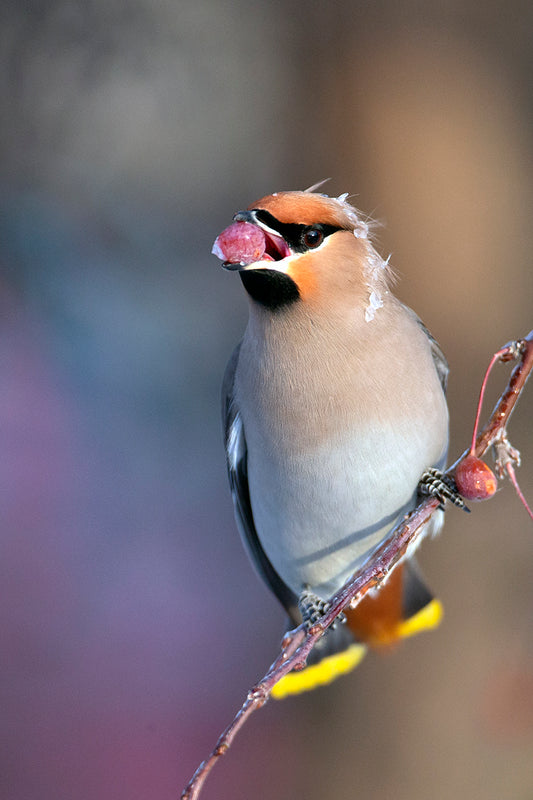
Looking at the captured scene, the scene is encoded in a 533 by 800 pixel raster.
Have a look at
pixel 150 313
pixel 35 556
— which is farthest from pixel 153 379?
pixel 35 556

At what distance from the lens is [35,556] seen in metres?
1.36

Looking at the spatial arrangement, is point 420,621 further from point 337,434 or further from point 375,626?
point 337,434

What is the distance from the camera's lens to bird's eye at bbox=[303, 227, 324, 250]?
708mm

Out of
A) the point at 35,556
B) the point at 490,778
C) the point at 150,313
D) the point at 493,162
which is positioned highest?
the point at 150,313

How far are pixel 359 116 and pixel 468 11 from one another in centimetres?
24

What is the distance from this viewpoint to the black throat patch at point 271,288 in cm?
74

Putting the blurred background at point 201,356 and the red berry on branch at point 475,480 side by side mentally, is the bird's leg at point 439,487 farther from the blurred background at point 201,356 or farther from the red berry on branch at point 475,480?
the blurred background at point 201,356

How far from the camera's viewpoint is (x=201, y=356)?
4.91 feet

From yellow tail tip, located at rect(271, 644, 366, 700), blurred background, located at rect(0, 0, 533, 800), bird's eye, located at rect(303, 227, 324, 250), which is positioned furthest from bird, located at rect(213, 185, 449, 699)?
blurred background, located at rect(0, 0, 533, 800)

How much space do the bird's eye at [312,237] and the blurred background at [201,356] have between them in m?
0.46

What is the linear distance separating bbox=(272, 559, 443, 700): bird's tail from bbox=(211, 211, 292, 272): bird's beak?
63 cm

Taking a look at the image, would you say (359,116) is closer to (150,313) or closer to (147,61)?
(147,61)

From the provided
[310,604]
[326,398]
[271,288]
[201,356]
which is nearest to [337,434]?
[326,398]

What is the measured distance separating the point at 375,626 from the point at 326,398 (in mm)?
507
